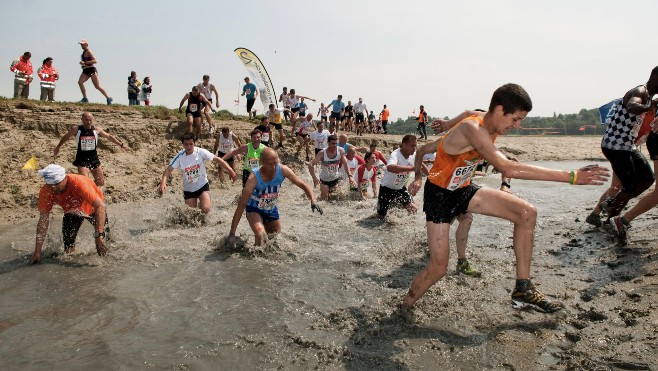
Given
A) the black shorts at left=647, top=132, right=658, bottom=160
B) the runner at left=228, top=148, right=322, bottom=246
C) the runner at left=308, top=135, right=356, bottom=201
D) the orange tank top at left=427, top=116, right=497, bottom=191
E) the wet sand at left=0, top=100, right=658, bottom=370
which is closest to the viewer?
the wet sand at left=0, top=100, right=658, bottom=370

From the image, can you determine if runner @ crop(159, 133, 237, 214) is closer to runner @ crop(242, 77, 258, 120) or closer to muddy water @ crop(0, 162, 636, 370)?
muddy water @ crop(0, 162, 636, 370)

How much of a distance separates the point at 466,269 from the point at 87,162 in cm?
775

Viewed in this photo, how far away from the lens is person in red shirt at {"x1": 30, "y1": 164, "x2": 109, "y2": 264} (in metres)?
5.93

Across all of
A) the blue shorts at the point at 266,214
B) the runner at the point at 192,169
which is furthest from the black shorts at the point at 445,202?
the runner at the point at 192,169

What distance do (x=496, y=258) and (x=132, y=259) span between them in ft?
15.1

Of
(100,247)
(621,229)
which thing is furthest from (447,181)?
(100,247)

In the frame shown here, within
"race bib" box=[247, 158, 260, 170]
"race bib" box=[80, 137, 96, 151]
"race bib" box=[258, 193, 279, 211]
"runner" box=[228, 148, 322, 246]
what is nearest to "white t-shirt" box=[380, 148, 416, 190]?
"runner" box=[228, 148, 322, 246]

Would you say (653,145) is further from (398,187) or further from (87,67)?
(87,67)

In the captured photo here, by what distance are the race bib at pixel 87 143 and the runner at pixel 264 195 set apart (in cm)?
464

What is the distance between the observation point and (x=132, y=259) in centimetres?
642

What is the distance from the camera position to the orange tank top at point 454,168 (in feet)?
13.1

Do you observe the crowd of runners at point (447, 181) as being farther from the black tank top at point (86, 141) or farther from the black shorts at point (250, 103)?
the black shorts at point (250, 103)

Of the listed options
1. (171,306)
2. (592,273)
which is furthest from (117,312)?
(592,273)

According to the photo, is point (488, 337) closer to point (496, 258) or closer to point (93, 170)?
point (496, 258)
